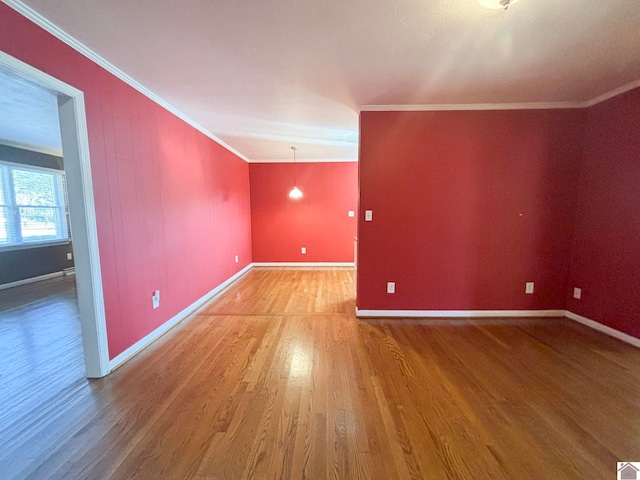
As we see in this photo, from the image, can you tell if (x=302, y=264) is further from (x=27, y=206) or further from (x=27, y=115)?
(x=27, y=206)

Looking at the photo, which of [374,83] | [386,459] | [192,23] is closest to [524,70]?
[374,83]

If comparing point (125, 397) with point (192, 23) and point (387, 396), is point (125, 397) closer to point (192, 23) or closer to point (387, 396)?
point (387, 396)

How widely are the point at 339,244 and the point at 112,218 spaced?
446cm

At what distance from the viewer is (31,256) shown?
4727 mm

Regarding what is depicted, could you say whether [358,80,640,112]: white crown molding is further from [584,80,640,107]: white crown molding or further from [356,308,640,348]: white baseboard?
[356,308,640,348]: white baseboard

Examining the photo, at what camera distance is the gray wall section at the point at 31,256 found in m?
4.36

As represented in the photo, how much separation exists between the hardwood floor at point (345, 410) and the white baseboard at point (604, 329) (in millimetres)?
119

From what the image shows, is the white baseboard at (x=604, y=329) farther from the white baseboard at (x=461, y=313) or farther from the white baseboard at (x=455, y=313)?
the white baseboard at (x=455, y=313)

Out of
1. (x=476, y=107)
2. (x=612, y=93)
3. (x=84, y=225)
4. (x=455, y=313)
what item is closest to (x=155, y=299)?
(x=84, y=225)

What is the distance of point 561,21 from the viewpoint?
1.54 m

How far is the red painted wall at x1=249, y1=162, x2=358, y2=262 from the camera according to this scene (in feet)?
19.1

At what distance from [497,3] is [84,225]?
295cm

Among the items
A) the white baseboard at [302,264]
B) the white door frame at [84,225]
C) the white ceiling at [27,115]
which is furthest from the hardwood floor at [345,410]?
A: the white baseboard at [302,264]

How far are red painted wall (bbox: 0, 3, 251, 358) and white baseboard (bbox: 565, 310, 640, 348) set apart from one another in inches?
Result: 181
